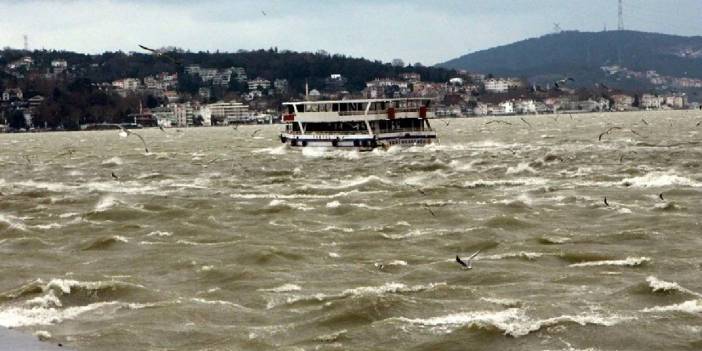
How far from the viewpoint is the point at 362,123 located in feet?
289

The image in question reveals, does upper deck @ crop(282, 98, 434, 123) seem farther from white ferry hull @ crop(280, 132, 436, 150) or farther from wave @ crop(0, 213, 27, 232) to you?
wave @ crop(0, 213, 27, 232)

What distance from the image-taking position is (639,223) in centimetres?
3200

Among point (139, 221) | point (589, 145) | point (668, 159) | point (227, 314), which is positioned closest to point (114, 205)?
point (139, 221)

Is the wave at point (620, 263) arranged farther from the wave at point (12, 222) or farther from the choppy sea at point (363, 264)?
the wave at point (12, 222)

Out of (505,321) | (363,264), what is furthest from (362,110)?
(505,321)

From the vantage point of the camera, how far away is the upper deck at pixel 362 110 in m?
85.6

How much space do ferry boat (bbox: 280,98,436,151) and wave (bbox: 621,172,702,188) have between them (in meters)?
38.2

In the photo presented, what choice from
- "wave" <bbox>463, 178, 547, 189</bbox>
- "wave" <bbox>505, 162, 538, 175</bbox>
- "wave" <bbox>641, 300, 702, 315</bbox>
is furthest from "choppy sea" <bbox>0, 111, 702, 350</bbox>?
"wave" <bbox>505, 162, 538, 175</bbox>

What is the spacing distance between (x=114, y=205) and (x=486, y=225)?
16002 mm

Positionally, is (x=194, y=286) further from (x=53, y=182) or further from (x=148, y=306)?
(x=53, y=182)

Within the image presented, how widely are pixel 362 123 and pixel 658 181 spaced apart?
1753 inches

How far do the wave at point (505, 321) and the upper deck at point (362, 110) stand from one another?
2580 inches

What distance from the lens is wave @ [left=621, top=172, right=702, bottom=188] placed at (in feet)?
146

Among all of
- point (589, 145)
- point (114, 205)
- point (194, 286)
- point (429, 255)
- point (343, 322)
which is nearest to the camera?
point (343, 322)
